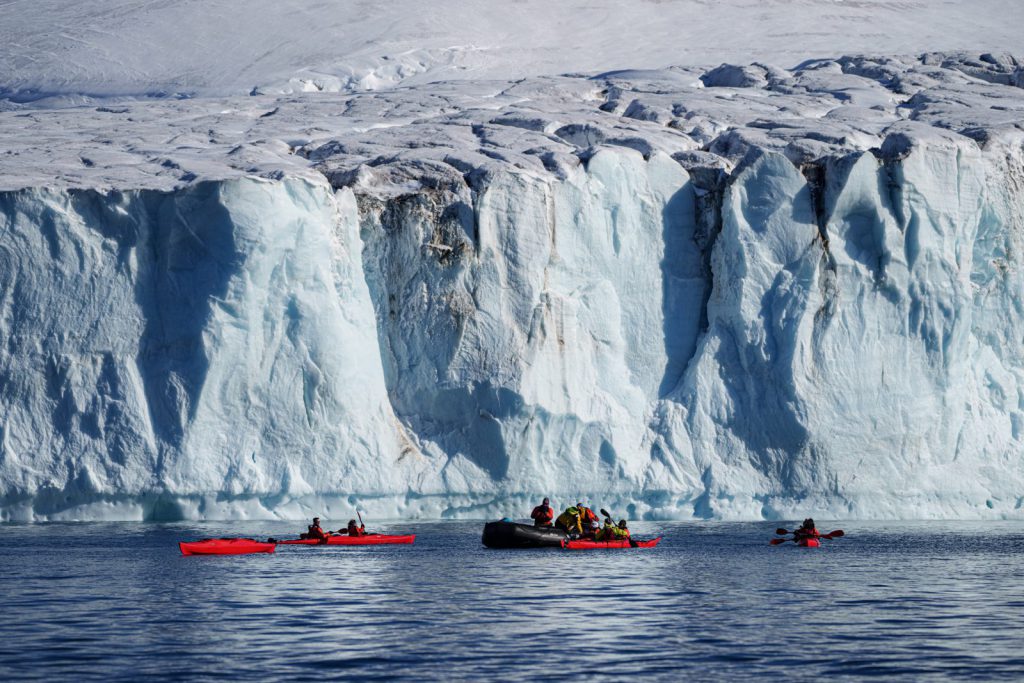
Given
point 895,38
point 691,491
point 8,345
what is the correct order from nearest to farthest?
point 8,345
point 691,491
point 895,38

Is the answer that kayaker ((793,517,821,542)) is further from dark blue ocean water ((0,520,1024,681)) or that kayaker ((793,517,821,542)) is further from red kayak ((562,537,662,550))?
red kayak ((562,537,662,550))

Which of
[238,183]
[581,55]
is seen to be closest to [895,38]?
[581,55]

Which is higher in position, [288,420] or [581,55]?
[581,55]

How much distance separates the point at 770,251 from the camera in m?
33.0

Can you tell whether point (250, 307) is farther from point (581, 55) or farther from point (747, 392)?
point (581, 55)

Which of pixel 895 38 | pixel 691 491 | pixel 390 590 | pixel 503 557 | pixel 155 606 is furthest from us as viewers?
pixel 895 38

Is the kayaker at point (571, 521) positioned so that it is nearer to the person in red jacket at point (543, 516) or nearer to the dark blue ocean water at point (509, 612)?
the person in red jacket at point (543, 516)

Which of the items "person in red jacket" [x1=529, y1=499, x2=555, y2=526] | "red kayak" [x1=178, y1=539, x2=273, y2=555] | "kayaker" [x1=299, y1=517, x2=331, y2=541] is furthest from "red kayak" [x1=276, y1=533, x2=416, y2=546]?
"person in red jacket" [x1=529, y1=499, x2=555, y2=526]

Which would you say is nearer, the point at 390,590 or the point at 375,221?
the point at 390,590

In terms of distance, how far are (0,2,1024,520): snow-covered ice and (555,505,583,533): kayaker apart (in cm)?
335

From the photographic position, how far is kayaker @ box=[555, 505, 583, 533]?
91.5 feet

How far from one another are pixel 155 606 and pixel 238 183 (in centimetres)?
1442

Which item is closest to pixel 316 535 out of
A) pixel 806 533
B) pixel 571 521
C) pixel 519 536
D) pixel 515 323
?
pixel 519 536

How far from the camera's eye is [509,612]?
17.1m
